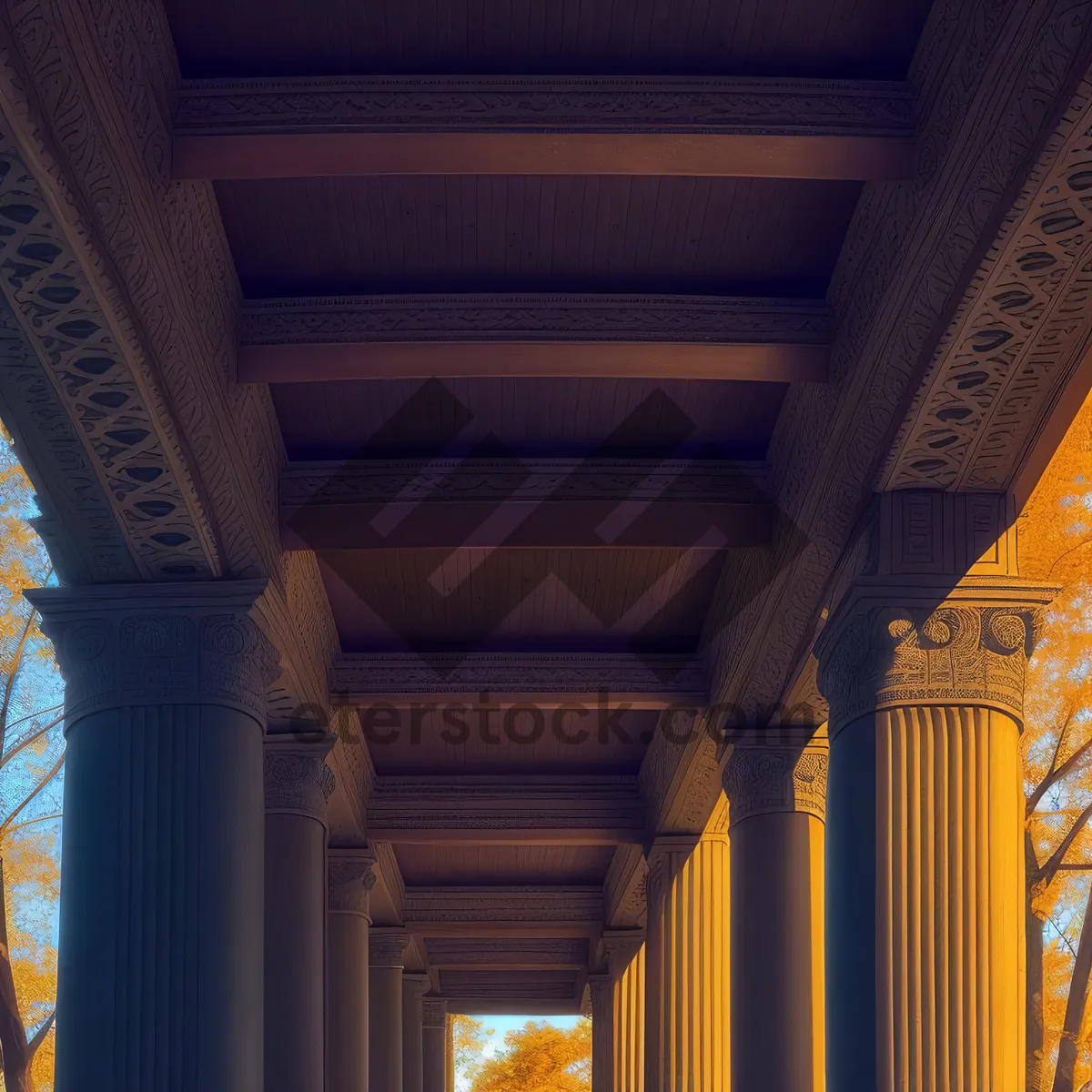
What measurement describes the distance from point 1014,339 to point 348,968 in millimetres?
11891

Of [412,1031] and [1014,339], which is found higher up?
[1014,339]

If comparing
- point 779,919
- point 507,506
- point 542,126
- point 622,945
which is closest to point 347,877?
point 779,919

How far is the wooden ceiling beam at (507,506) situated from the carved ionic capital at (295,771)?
2.77 m

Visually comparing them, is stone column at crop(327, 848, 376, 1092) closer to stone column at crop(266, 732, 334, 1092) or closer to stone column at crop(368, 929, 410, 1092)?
stone column at crop(266, 732, 334, 1092)

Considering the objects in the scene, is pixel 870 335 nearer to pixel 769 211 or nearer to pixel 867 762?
pixel 769 211

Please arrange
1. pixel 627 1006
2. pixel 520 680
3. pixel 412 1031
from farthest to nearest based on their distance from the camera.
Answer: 1. pixel 412 1031
2. pixel 627 1006
3. pixel 520 680

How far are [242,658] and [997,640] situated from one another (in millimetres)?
4258

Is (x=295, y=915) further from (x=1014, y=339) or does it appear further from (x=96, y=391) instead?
(x=1014, y=339)

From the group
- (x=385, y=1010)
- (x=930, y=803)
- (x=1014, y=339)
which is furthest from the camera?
(x=385, y=1010)

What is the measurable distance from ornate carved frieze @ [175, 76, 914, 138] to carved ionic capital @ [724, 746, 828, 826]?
256 inches

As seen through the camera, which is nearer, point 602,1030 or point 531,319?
point 531,319

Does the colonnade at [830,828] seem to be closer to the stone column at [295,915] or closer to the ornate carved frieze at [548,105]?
the ornate carved frieze at [548,105]

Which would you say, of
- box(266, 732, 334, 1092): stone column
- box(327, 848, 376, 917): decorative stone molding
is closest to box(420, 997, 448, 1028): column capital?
box(327, 848, 376, 917): decorative stone molding

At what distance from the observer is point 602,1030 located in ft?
89.7
